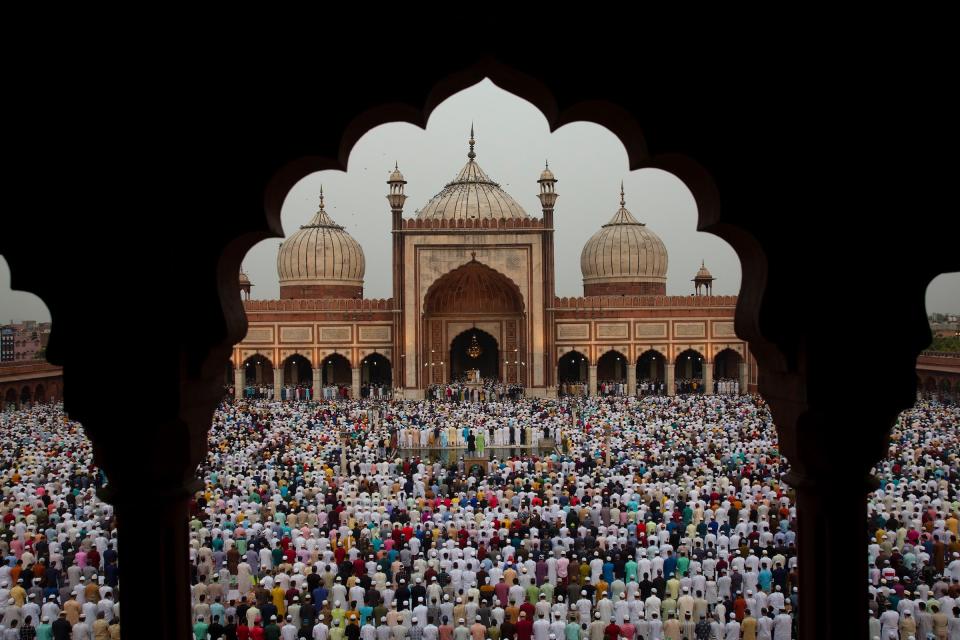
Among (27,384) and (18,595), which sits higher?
(27,384)

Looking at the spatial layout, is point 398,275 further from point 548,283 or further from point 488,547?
point 488,547

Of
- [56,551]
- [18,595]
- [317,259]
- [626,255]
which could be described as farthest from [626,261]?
[18,595]

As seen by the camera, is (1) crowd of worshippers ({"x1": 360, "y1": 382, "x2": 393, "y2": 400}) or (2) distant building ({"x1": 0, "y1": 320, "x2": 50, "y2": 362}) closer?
(1) crowd of worshippers ({"x1": 360, "y1": 382, "x2": 393, "y2": 400})

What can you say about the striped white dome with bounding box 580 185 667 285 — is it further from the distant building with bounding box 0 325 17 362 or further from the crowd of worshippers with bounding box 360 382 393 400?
the distant building with bounding box 0 325 17 362

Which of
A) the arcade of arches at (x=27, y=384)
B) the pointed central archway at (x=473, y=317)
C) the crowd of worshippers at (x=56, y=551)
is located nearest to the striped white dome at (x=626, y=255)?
the pointed central archway at (x=473, y=317)

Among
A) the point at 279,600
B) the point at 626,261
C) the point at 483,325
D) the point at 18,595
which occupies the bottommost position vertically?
the point at 279,600

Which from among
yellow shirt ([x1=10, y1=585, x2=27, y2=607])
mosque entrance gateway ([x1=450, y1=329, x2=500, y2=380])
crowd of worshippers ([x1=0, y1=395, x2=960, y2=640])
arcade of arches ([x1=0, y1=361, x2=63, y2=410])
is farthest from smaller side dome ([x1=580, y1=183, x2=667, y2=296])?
yellow shirt ([x1=10, y1=585, x2=27, y2=607])

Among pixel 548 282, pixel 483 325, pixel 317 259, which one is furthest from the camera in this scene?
pixel 317 259

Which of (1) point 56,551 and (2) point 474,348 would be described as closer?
(1) point 56,551
